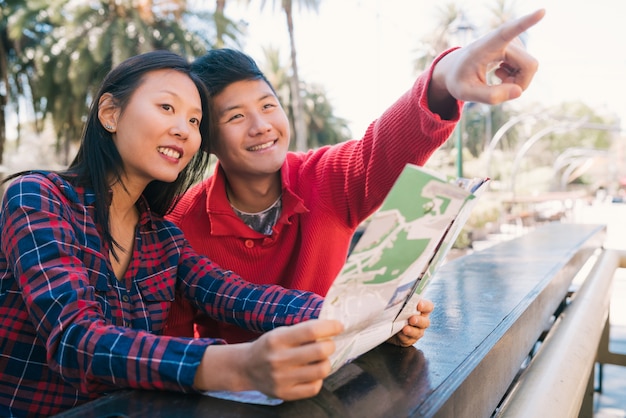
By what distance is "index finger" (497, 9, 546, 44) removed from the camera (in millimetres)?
1067

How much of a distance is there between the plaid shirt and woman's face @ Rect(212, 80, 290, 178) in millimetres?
403

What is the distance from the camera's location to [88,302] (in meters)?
1.00

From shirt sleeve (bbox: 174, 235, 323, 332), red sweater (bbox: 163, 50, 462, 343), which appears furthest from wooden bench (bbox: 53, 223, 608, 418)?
red sweater (bbox: 163, 50, 462, 343)

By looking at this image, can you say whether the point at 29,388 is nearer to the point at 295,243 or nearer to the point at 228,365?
the point at 228,365

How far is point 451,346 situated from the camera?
1.13m

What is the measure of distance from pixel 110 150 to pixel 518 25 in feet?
3.19

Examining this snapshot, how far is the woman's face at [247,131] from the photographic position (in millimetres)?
1828

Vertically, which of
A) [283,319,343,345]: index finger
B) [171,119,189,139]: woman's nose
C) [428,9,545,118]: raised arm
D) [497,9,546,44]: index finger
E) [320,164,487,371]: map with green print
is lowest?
[283,319,343,345]: index finger

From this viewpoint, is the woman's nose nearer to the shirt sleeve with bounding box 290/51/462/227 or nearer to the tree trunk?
the shirt sleeve with bounding box 290/51/462/227

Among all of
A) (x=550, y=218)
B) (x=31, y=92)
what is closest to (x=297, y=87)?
(x=550, y=218)

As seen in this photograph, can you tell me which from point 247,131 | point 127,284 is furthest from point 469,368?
point 247,131

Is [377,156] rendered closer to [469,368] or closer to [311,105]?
[469,368]

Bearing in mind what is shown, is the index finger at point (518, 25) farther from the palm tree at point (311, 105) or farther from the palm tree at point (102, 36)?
the palm tree at point (311, 105)

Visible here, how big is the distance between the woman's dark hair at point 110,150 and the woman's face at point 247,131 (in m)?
0.24
